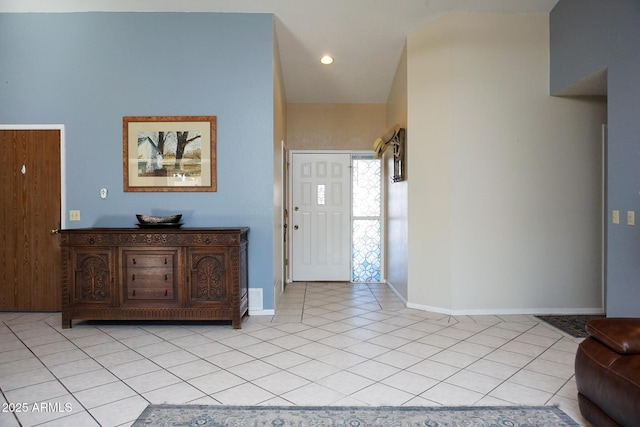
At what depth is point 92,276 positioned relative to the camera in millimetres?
3471

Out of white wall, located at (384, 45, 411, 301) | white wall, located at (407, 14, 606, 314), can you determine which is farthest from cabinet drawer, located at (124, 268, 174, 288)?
white wall, located at (407, 14, 606, 314)

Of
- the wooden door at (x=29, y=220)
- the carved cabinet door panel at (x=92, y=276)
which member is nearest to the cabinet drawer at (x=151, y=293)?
the carved cabinet door panel at (x=92, y=276)

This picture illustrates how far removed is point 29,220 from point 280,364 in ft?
10.1

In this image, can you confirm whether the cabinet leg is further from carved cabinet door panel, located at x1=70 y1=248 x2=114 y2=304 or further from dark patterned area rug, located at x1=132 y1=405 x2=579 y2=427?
dark patterned area rug, located at x1=132 y1=405 x2=579 y2=427

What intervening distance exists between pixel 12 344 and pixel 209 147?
2.25m

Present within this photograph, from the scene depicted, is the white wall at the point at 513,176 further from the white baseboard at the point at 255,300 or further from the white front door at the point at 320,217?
the white front door at the point at 320,217

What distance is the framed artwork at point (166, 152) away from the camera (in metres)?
3.89

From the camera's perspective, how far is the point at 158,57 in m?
3.91

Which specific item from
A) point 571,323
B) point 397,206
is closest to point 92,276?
point 397,206

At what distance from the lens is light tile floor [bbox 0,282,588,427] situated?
7.06 ft

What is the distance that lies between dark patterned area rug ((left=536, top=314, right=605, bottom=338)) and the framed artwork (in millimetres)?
3416

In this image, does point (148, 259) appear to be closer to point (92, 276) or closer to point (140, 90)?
point (92, 276)

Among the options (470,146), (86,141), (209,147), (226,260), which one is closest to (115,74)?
(86,141)

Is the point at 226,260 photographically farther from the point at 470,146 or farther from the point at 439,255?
the point at 470,146
